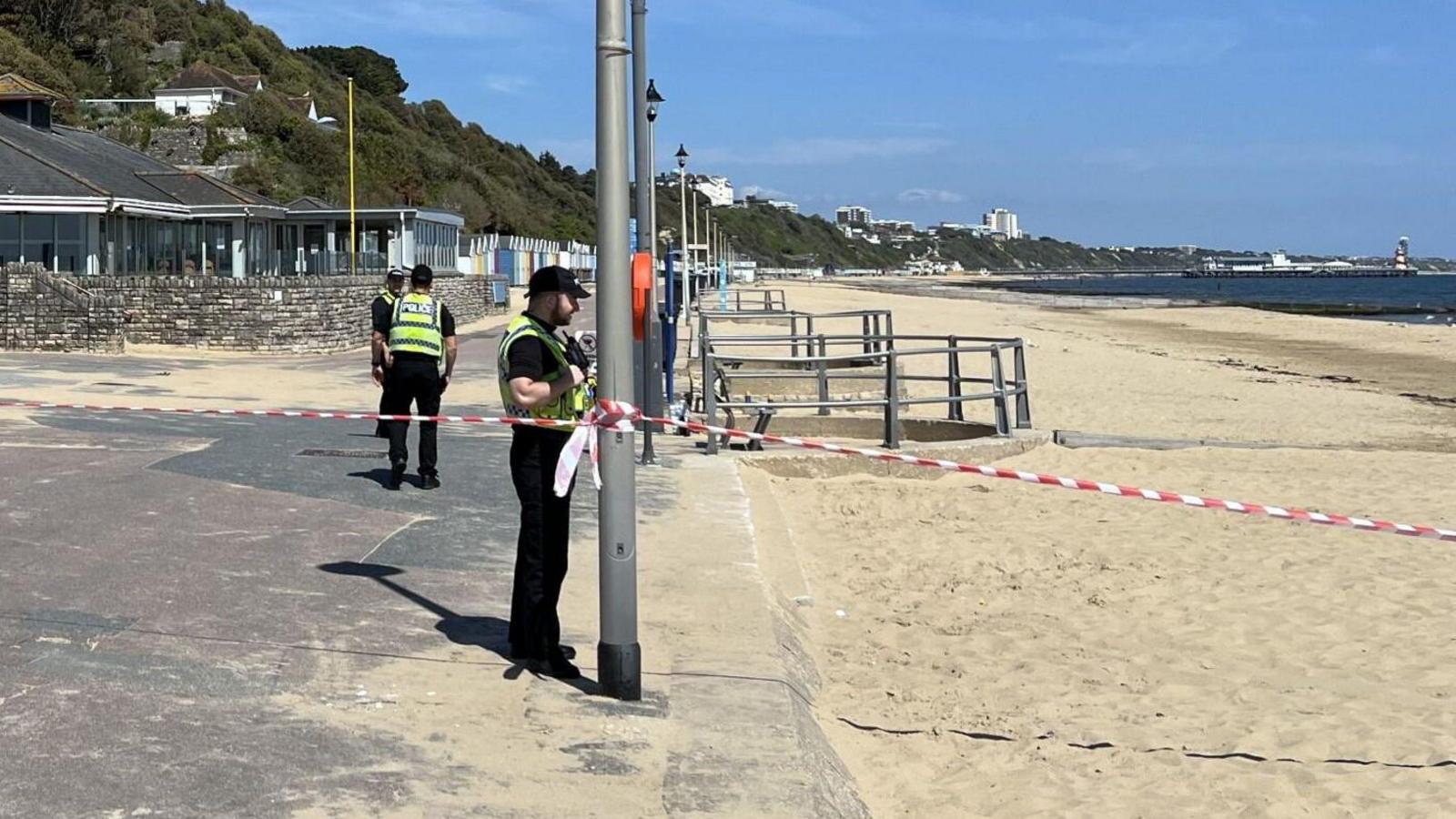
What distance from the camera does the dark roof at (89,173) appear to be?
33188mm

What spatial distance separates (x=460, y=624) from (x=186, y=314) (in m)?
22.2

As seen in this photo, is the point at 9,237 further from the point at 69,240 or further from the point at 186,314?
the point at 186,314

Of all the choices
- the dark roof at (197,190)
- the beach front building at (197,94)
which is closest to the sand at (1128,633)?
the dark roof at (197,190)

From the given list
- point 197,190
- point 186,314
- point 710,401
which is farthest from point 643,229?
point 197,190

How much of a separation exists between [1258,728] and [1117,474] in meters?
7.41

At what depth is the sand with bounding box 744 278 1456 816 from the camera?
6004 millimetres

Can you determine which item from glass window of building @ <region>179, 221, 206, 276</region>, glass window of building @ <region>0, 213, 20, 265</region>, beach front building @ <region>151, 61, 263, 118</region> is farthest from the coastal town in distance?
beach front building @ <region>151, 61, 263, 118</region>

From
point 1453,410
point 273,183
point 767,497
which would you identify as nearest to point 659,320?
point 767,497

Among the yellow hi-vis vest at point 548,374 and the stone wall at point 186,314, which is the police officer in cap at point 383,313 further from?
the stone wall at point 186,314

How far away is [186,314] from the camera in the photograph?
90.3 feet

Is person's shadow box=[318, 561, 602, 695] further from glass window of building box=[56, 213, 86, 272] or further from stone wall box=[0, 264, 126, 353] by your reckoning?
glass window of building box=[56, 213, 86, 272]

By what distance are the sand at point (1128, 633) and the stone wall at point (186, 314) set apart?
1635 centimetres

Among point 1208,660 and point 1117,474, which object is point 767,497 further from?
point 1208,660

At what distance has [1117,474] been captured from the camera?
1384 cm
